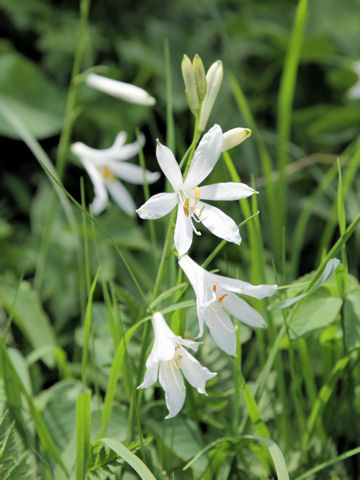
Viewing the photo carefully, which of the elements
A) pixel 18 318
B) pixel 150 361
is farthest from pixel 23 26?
pixel 150 361

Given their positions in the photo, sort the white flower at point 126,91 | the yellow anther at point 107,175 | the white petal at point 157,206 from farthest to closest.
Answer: the yellow anther at point 107,175 < the white flower at point 126,91 < the white petal at point 157,206

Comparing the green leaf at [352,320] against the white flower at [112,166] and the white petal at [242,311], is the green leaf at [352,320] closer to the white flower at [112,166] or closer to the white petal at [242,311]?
the white petal at [242,311]

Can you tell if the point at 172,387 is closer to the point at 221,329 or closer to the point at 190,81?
the point at 221,329

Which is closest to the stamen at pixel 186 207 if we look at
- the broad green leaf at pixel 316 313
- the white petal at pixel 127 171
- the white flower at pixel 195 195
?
the white flower at pixel 195 195

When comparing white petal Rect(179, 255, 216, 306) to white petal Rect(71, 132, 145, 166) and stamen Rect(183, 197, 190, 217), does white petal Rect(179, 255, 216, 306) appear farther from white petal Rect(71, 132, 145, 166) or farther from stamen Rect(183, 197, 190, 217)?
white petal Rect(71, 132, 145, 166)

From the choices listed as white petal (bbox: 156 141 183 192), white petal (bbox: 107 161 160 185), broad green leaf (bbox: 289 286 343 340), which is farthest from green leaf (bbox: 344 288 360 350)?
white petal (bbox: 107 161 160 185)

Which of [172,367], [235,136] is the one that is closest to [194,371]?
[172,367]
